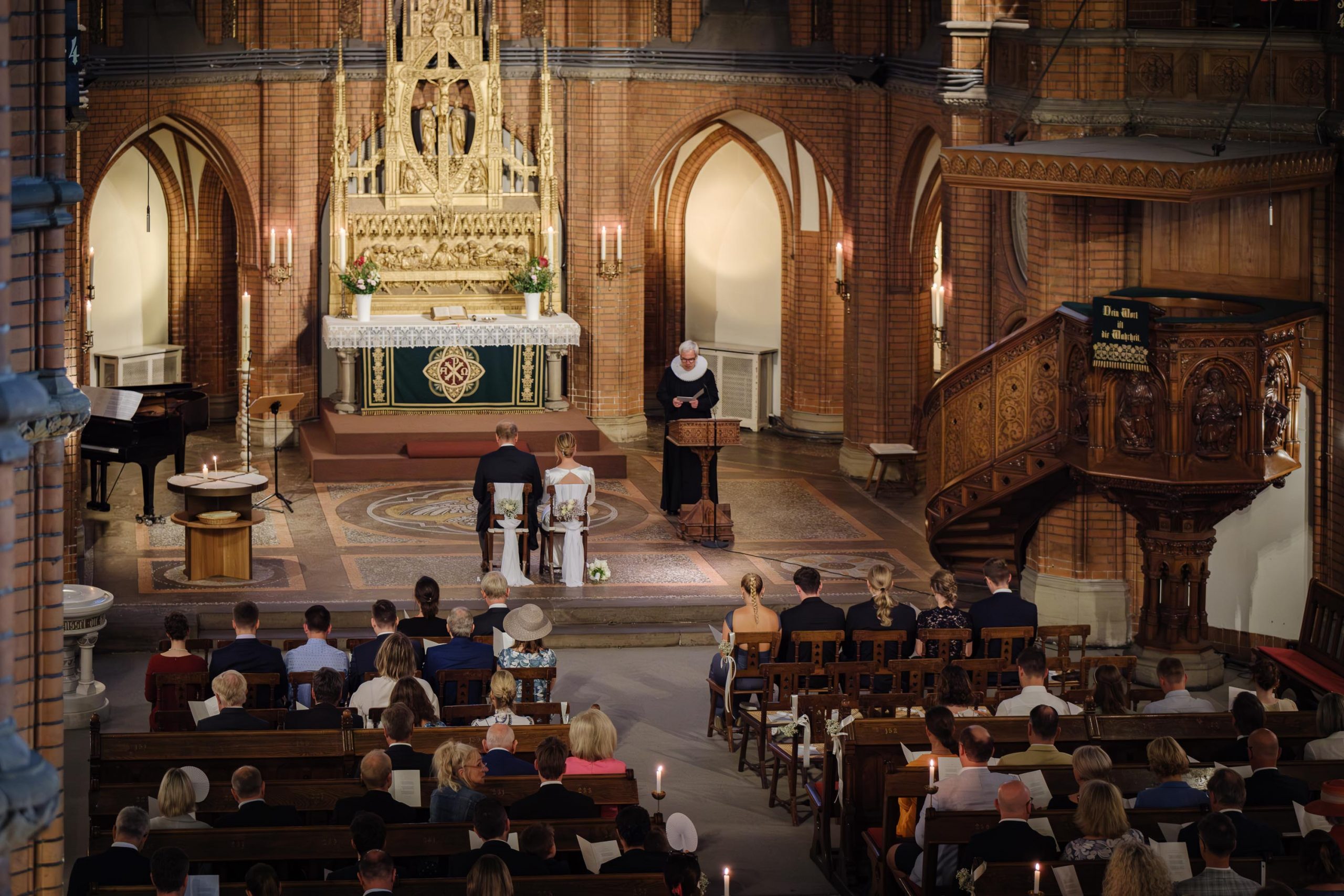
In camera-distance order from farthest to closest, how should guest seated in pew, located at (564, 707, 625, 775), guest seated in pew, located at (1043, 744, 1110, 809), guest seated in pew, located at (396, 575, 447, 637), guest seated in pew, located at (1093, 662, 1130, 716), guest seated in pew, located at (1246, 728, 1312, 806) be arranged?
guest seated in pew, located at (396, 575, 447, 637)
guest seated in pew, located at (1093, 662, 1130, 716)
guest seated in pew, located at (564, 707, 625, 775)
guest seated in pew, located at (1246, 728, 1312, 806)
guest seated in pew, located at (1043, 744, 1110, 809)

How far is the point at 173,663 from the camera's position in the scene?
13.0 m

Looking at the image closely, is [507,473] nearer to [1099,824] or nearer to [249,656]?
[249,656]

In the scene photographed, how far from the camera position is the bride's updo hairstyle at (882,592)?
45.2 ft

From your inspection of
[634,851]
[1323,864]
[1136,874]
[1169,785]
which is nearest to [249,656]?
[634,851]

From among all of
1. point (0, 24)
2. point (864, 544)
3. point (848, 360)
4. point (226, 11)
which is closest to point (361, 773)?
point (0, 24)

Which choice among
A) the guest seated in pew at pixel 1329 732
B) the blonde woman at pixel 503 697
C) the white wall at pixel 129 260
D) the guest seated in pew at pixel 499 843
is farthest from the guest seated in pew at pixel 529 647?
the white wall at pixel 129 260

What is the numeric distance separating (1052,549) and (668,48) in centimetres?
987

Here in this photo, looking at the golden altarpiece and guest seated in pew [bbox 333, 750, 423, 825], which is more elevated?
the golden altarpiece

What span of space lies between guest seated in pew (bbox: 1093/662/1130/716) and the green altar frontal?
13.0m

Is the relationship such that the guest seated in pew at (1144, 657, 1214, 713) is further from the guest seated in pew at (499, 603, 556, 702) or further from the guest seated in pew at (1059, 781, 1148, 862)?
the guest seated in pew at (499, 603, 556, 702)

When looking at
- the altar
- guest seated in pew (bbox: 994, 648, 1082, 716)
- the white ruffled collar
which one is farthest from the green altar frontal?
guest seated in pew (bbox: 994, 648, 1082, 716)

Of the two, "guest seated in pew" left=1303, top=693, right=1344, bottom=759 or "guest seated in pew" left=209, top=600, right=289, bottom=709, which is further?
Result: "guest seated in pew" left=209, top=600, right=289, bottom=709

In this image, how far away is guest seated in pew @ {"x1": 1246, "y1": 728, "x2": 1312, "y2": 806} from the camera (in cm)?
1053

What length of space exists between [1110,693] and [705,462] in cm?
797
